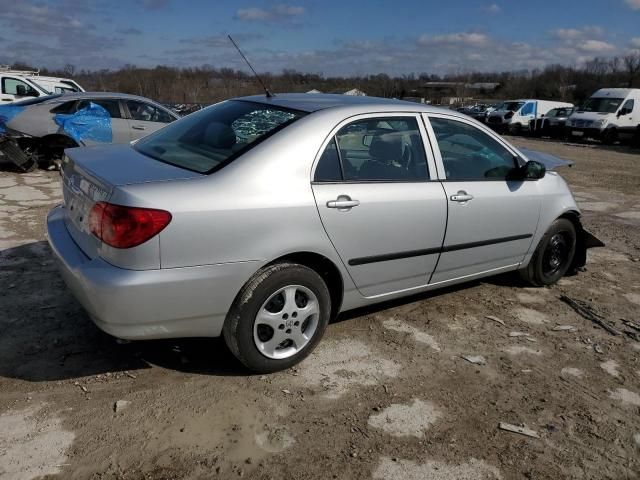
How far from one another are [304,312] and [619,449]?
5.80ft

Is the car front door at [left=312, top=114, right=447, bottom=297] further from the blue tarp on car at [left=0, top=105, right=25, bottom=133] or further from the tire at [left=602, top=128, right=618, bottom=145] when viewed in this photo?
the tire at [left=602, top=128, right=618, bottom=145]

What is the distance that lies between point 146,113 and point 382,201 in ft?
25.4

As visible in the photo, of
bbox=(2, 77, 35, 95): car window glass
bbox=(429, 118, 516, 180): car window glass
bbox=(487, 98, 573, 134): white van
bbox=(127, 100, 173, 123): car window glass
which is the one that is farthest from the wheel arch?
bbox=(487, 98, 573, 134): white van

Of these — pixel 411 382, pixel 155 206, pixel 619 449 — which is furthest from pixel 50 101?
pixel 619 449

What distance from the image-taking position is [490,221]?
4016 millimetres

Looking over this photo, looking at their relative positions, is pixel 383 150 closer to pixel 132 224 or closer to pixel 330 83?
pixel 132 224

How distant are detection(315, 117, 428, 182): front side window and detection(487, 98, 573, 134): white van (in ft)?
87.3

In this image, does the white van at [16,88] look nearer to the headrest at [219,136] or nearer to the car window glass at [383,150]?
the headrest at [219,136]

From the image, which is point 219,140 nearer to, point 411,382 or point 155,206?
point 155,206

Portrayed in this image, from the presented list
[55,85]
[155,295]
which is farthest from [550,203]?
[55,85]

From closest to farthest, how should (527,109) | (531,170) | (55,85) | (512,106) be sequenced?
(531,170) → (55,85) → (527,109) → (512,106)

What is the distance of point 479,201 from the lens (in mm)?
3902

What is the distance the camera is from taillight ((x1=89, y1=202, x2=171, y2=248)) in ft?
8.48

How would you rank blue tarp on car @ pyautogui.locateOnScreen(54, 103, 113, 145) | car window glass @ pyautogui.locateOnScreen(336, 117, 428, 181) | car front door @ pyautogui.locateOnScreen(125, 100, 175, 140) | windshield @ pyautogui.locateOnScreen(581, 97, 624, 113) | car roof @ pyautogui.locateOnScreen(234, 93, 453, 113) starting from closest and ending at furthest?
1. car window glass @ pyautogui.locateOnScreen(336, 117, 428, 181)
2. car roof @ pyautogui.locateOnScreen(234, 93, 453, 113)
3. blue tarp on car @ pyautogui.locateOnScreen(54, 103, 113, 145)
4. car front door @ pyautogui.locateOnScreen(125, 100, 175, 140)
5. windshield @ pyautogui.locateOnScreen(581, 97, 624, 113)
